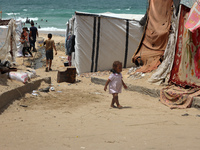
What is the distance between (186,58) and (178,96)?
96 centimetres

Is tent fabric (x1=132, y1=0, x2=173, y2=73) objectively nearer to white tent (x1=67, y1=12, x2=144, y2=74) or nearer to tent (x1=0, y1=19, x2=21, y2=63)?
white tent (x1=67, y1=12, x2=144, y2=74)

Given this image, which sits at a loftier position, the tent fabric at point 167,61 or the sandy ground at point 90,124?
the tent fabric at point 167,61

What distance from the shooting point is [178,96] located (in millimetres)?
6574

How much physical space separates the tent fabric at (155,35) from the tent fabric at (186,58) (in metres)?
1.28

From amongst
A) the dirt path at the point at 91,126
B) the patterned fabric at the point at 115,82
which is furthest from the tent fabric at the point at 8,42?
the patterned fabric at the point at 115,82

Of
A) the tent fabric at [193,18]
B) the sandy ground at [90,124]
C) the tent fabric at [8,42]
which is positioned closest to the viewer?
the sandy ground at [90,124]

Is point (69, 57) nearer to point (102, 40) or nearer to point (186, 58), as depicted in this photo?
point (102, 40)

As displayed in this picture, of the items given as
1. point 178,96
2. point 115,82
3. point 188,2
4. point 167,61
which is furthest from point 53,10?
point 115,82

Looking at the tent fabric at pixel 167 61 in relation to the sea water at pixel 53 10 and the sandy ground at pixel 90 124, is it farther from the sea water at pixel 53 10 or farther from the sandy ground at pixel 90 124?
the sea water at pixel 53 10

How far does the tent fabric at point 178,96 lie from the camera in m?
6.35

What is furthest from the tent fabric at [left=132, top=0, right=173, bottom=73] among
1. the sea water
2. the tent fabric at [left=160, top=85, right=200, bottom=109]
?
the sea water

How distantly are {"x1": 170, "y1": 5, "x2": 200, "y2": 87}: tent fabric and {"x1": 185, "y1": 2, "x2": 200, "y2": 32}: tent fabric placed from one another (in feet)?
0.66

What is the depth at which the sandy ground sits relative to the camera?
11.9 ft

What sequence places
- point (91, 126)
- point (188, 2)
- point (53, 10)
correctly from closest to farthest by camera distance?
point (91, 126), point (188, 2), point (53, 10)
